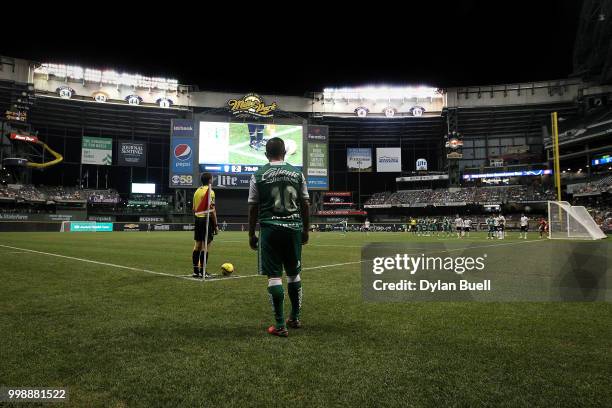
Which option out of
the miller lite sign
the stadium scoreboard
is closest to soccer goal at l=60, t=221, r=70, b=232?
the stadium scoreboard

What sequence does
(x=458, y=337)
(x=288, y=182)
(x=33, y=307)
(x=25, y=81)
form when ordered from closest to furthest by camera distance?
(x=458, y=337) → (x=288, y=182) → (x=33, y=307) → (x=25, y=81)

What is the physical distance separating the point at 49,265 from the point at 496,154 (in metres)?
72.3

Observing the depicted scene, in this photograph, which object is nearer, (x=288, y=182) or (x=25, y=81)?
(x=288, y=182)

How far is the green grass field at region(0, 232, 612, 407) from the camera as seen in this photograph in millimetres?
2490

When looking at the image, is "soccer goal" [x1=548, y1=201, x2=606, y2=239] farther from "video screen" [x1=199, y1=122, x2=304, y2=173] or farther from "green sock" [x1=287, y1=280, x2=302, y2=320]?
"video screen" [x1=199, y1=122, x2=304, y2=173]

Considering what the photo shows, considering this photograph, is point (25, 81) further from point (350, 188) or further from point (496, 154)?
point (496, 154)

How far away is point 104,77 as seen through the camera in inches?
2377

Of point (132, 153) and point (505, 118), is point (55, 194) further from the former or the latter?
point (505, 118)

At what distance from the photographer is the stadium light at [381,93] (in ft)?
223

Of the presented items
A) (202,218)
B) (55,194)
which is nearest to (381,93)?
(55,194)

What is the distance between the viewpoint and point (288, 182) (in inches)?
172

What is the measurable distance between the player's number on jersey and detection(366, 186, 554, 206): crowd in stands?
196 feet

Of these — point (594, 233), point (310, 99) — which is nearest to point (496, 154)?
point (310, 99)

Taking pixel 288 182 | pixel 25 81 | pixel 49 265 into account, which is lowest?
pixel 49 265
